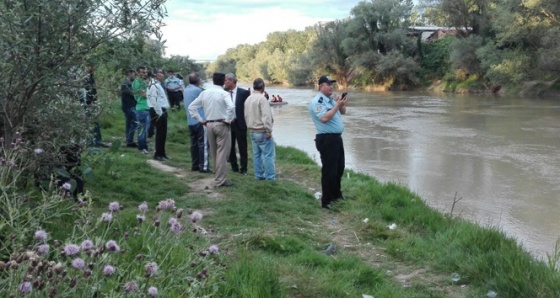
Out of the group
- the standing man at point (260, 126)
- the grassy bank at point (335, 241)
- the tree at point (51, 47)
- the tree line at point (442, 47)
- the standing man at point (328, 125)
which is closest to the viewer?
the tree at point (51, 47)

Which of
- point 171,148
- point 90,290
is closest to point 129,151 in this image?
point 171,148

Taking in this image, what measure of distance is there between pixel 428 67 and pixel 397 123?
104 feet

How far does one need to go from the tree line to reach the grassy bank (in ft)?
108

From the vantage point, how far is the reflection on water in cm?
973

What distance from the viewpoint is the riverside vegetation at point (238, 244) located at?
2.67 metres

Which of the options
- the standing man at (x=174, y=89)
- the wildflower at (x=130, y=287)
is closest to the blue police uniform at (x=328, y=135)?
the wildflower at (x=130, y=287)

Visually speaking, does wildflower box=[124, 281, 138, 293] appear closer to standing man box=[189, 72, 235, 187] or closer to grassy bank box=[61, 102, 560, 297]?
grassy bank box=[61, 102, 560, 297]

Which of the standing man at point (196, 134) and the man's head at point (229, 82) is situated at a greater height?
the man's head at point (229, 82)

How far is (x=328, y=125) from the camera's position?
742 centimetres

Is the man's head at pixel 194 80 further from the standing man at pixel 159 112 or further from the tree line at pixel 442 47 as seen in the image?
the tree line at pixel 442 47

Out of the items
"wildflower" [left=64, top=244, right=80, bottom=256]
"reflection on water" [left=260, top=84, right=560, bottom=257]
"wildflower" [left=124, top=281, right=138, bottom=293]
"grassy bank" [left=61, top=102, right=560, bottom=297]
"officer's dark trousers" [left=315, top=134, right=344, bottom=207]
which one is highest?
"wildflower" [left=64, top=244, right=80, bottom=256]

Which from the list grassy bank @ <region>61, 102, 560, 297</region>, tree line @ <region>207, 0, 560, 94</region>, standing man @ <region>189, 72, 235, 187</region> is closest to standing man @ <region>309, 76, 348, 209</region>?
grassy bank @ <region>61, 102, 560, 297</region>

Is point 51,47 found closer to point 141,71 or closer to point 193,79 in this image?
point 141,71

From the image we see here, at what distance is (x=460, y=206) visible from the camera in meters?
10.2
